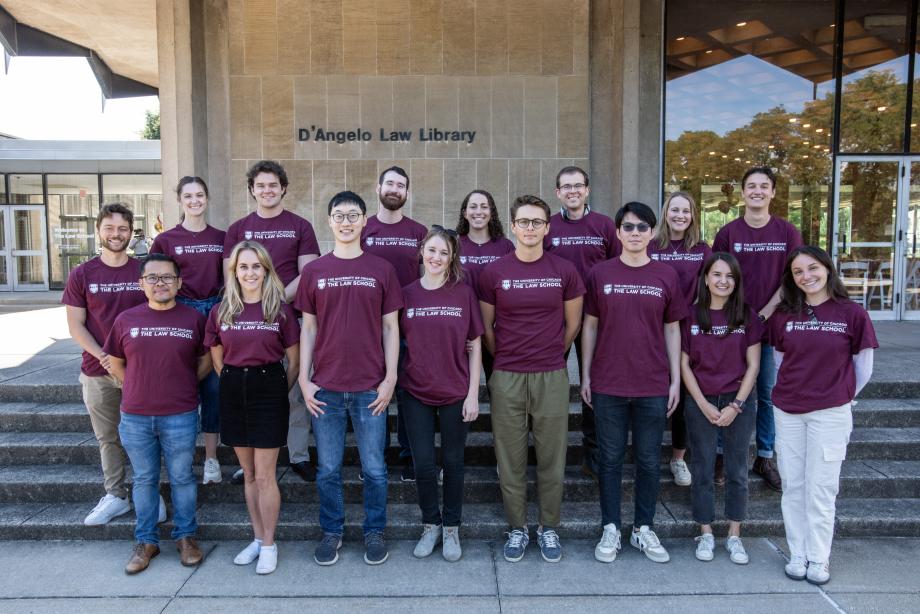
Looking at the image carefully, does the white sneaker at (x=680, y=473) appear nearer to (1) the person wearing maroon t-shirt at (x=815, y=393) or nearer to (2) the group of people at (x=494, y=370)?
(2) the group of people at (x=494, y=370)

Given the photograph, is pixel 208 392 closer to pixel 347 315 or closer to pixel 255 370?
pixel 255 370

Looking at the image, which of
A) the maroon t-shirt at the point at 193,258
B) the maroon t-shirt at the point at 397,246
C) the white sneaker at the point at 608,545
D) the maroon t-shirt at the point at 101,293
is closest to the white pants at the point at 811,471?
the white sneaker at the point at 608,545

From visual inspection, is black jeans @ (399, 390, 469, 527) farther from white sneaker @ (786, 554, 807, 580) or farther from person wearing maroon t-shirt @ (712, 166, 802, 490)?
person wearing maroon t-shirt @ (712, 166, 802, 490)

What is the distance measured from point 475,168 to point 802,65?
19.5 ft

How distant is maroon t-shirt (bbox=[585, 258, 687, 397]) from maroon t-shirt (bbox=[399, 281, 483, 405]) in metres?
0.81

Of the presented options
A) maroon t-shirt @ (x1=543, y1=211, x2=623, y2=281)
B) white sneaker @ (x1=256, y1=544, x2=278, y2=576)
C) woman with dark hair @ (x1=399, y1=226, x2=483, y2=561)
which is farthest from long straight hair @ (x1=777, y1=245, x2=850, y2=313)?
white sneaker @ (x1=256, y1=544, x2=278, y2=576)

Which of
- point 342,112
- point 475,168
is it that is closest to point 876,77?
point 475,168

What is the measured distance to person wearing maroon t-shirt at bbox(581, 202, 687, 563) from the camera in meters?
3.82

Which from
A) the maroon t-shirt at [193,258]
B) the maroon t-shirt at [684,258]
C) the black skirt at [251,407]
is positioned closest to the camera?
the black skirt at [251,407]

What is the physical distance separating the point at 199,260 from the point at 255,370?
3.92ft

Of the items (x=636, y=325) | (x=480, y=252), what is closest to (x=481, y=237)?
(x=480, y=252)

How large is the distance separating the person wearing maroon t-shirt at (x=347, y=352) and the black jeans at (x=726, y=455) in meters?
1.97

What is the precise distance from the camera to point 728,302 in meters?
3.94

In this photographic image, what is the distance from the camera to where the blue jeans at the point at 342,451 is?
12.5ft
